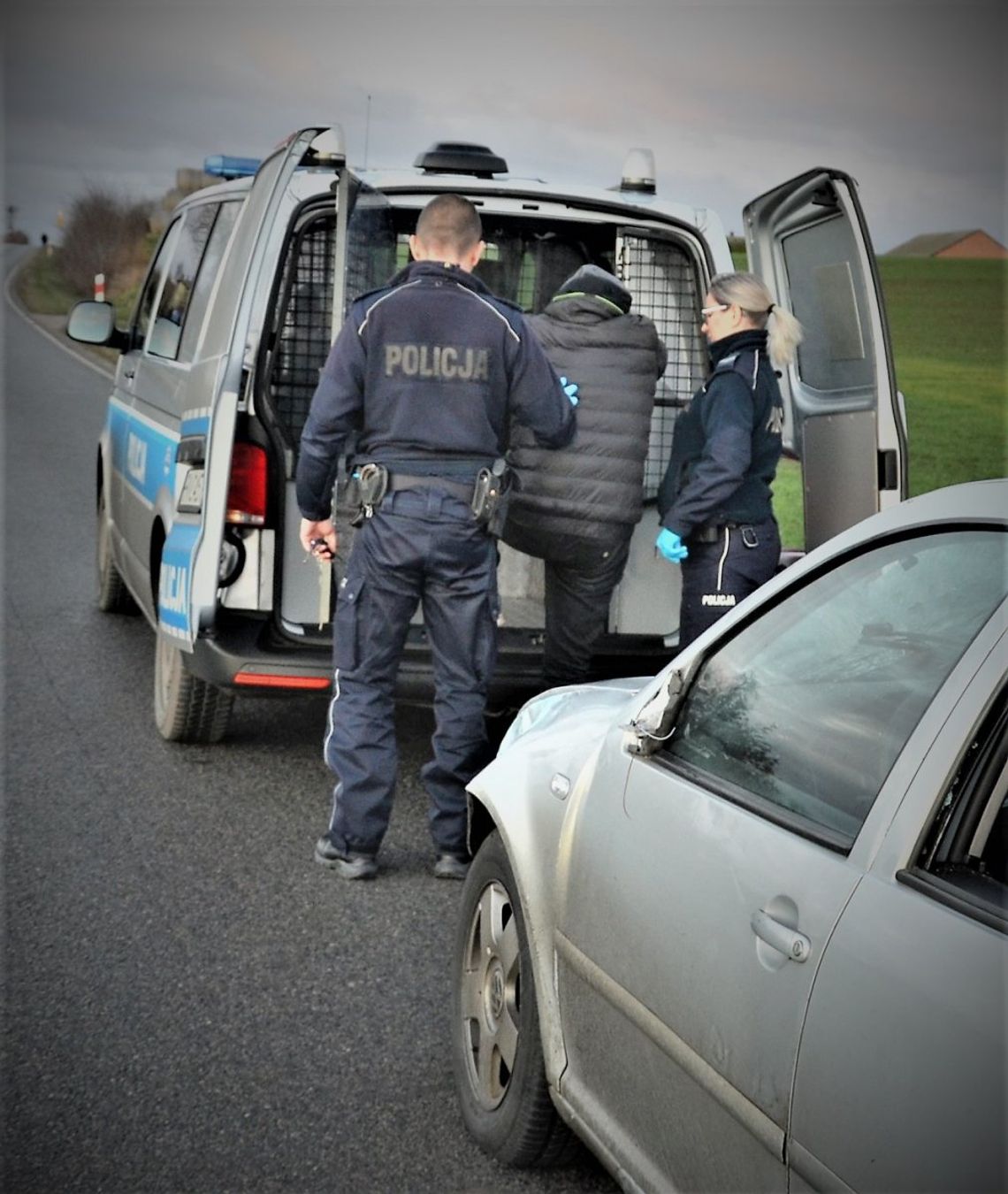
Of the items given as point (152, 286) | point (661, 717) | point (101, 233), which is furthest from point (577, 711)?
point (101, 233)

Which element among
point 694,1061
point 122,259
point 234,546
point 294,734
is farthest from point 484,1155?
point 122,259

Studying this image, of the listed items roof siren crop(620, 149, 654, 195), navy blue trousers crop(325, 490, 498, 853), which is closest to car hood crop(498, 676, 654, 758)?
navy blue trousers crop(325, 490, 498, 853)

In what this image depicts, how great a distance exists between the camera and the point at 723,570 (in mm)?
5711

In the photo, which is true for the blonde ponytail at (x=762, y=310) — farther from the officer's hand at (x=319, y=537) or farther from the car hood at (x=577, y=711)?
the car hood at (x=577, y=711)

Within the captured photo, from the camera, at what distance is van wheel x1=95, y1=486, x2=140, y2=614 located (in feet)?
29.4

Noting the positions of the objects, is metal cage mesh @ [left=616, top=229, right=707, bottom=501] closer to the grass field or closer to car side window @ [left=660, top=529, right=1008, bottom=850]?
car side window @ [left=660, top=529, right=1008, bottom=850]

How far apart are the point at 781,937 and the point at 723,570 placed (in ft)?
11.3

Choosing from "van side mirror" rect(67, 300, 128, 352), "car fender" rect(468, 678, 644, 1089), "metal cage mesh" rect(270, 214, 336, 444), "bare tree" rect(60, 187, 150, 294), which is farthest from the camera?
"bare tree" rect(60, 187, 150, 294)

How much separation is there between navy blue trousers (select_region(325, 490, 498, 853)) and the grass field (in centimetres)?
687

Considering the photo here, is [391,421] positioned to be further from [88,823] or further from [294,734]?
[294,734]

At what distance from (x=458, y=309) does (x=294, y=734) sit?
101 inches

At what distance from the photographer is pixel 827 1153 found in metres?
2.15

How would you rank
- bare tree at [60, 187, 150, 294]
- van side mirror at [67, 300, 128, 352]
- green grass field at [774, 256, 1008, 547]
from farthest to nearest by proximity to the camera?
bare tree at [60, 187, 150, 294], green grass field at [774, 256, 1008, 547], van side mirror at [67, 300, 128, 352]

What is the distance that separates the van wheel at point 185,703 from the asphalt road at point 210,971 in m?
0.09
